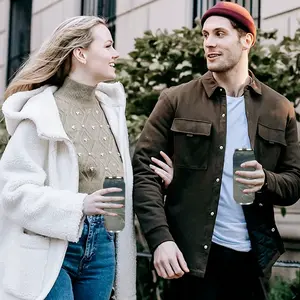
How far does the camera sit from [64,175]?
3.58 m

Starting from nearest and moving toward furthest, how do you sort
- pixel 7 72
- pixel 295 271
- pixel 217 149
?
pixel 217 149 → pixel 295 271 → pixel 7 72

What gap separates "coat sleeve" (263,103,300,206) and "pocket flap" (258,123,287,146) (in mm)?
76

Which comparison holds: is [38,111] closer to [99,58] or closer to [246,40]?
[99,58]

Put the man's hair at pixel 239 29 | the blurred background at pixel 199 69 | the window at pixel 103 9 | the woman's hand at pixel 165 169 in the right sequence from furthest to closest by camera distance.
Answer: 1. the window at pixel 103 9
2. the blurred background at pixel 199 69
3. the man's hair at pixel 239 29
4. the woman's hand at pixel 165 169

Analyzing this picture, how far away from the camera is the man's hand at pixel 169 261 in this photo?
357cm

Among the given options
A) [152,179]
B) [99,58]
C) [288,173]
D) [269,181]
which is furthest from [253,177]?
[99,58]

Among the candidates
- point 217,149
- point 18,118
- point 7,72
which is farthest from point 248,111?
point 7,72

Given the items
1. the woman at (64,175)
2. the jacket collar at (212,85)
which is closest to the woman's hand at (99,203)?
the woman at (64,175)

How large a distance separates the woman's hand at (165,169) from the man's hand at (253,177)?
425 millimetres

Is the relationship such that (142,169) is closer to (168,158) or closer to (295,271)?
(168,158)

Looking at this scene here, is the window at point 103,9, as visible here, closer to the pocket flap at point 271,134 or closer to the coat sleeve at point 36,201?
the pocket flap at point 271,134

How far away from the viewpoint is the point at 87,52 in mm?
3791

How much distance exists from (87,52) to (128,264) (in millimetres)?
1057

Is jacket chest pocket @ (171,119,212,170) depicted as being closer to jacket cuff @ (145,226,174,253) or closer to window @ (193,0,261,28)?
jacket cuff @ (145,226,174,253)
